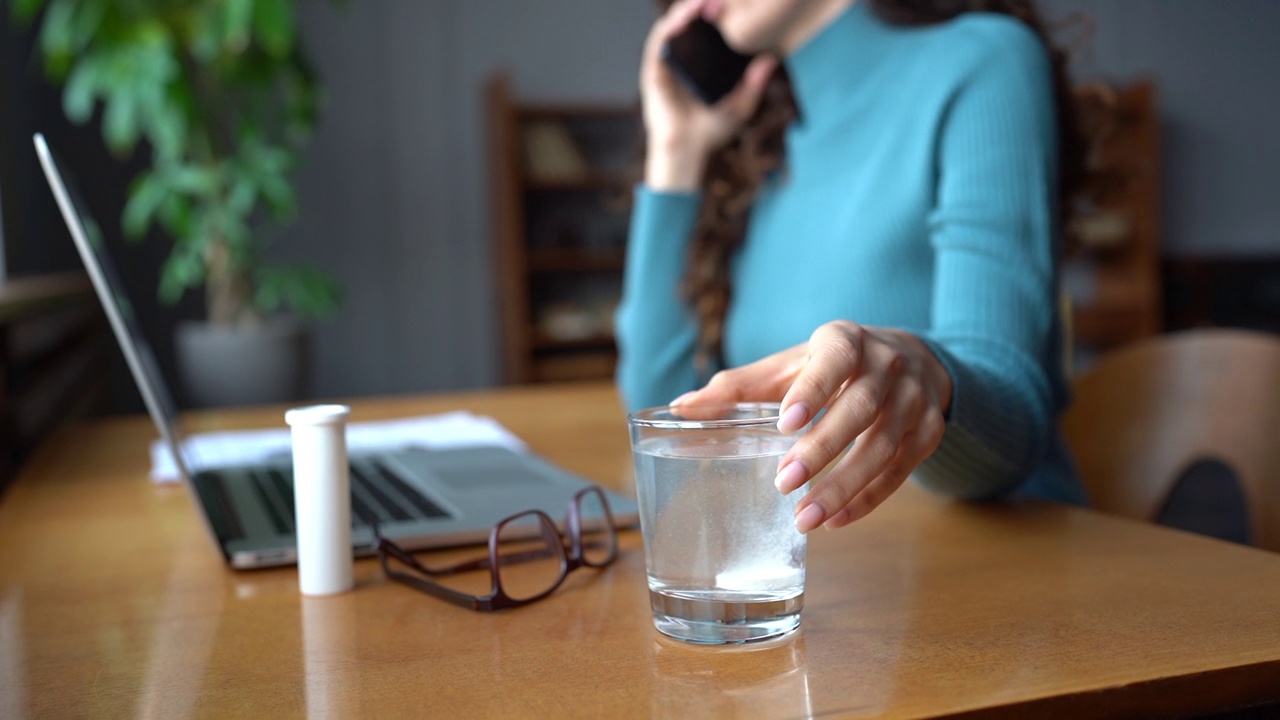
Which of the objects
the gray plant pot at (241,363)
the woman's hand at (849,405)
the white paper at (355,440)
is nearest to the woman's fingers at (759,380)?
the woman's hand at (849,405)

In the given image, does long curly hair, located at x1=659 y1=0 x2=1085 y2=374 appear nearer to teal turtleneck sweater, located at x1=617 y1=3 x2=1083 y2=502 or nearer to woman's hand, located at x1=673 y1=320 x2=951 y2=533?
teal turtleneck sweater, located at x1=617 y1=3 x2=1083 y2=502

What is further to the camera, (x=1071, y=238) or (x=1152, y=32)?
(x=1152, y=32)

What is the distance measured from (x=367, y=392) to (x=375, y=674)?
4.13 meters

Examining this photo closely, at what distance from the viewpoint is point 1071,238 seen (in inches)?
50.4

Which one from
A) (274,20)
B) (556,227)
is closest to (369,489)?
(274,20)

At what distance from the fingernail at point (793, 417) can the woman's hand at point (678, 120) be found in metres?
0.88

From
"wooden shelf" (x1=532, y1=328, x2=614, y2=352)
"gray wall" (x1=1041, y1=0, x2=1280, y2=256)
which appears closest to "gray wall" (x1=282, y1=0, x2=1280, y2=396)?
"wooden shelf" (x1=532, y1=328, x2=614, y2=352)

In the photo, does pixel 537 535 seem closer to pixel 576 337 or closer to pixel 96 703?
pixel 96 703

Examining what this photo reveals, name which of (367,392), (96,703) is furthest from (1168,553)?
(367,392)

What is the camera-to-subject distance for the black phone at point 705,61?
130 centimetres

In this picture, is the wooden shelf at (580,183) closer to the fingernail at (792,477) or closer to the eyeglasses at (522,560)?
the eyeglasses at (522,560)

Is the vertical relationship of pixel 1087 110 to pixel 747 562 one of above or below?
above

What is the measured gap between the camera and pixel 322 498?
0.65 metres

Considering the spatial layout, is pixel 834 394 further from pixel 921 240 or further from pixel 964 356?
pixel 921 240
